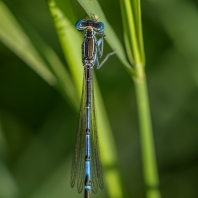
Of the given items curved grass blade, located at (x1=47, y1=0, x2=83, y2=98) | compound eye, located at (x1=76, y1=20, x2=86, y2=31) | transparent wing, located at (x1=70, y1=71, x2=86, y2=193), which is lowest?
transparent wing, located at (x1=70, y1=71, x2=86, y2=193)

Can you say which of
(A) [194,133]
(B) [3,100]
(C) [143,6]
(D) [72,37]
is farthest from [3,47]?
(A) [194,133]

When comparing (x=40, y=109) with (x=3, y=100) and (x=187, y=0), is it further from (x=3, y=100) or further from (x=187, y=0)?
(x=187, y=0)

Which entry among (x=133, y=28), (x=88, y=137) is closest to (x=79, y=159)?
(x=88, y=137)

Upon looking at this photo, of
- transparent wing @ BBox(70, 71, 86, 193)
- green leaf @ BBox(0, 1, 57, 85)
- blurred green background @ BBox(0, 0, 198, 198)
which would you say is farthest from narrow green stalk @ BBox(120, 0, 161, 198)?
blurred green background @ BBox(0, 0, 198, 198)

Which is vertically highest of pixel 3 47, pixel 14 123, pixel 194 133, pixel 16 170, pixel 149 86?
pixel 3 47

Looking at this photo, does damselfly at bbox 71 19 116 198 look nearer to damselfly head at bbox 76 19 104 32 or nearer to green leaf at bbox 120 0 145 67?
damselfly head at bbox 76 19 104 32

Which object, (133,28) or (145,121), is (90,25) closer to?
(133,28)

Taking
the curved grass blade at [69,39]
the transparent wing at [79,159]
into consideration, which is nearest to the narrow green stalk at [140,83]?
the curved grass blade at [69,39]
